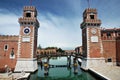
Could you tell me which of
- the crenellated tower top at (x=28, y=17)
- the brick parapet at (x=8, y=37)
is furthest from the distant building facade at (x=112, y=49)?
the brick parapet at (x=8, y=37)

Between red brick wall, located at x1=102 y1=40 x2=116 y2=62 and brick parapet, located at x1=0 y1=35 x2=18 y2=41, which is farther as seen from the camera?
red brick wall, located at x1=102 y1=40 x2=116 y2=62

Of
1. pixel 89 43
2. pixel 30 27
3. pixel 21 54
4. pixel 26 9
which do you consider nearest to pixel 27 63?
pixel 21 54

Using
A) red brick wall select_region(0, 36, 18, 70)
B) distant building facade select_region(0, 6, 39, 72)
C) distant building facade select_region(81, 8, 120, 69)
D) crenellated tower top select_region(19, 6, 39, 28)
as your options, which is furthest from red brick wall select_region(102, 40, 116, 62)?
red brick wall select_region(0, 36, 18, 70)

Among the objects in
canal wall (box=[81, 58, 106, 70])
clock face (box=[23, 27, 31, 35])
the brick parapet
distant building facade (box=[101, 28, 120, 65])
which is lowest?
canal wall (box=[81, 58, 106, 70])

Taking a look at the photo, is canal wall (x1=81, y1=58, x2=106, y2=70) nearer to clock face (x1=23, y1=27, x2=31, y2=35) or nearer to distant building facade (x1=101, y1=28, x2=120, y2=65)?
distant building facade (x1=101, y1=28, x2=120, y2=65)

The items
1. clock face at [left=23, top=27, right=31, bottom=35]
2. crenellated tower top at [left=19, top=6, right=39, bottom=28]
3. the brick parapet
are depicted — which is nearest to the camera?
crenellated tower top at [left=19, top=6, right=39, bottom=28]

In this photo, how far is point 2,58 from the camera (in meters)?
31.4

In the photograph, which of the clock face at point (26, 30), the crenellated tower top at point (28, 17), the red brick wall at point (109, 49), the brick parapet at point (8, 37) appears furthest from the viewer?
the red brick wall at point (109, 49)

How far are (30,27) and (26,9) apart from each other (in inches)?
188

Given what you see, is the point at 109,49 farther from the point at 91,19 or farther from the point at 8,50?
the point at 8,50

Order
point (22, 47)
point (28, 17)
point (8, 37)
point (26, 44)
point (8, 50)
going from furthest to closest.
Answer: point (8, 37)
point (8, 50)
point (28, 17)
point (26, 44)
point (22, 47)

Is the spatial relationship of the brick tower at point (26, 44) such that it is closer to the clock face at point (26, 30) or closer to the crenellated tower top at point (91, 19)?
the clock face at point (26, 30)

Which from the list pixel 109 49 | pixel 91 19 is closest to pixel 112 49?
pixel 109 49

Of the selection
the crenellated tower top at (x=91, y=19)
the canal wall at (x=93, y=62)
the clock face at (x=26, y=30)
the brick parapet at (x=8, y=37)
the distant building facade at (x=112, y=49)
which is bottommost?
the canal wall at (x=93, y=62)
